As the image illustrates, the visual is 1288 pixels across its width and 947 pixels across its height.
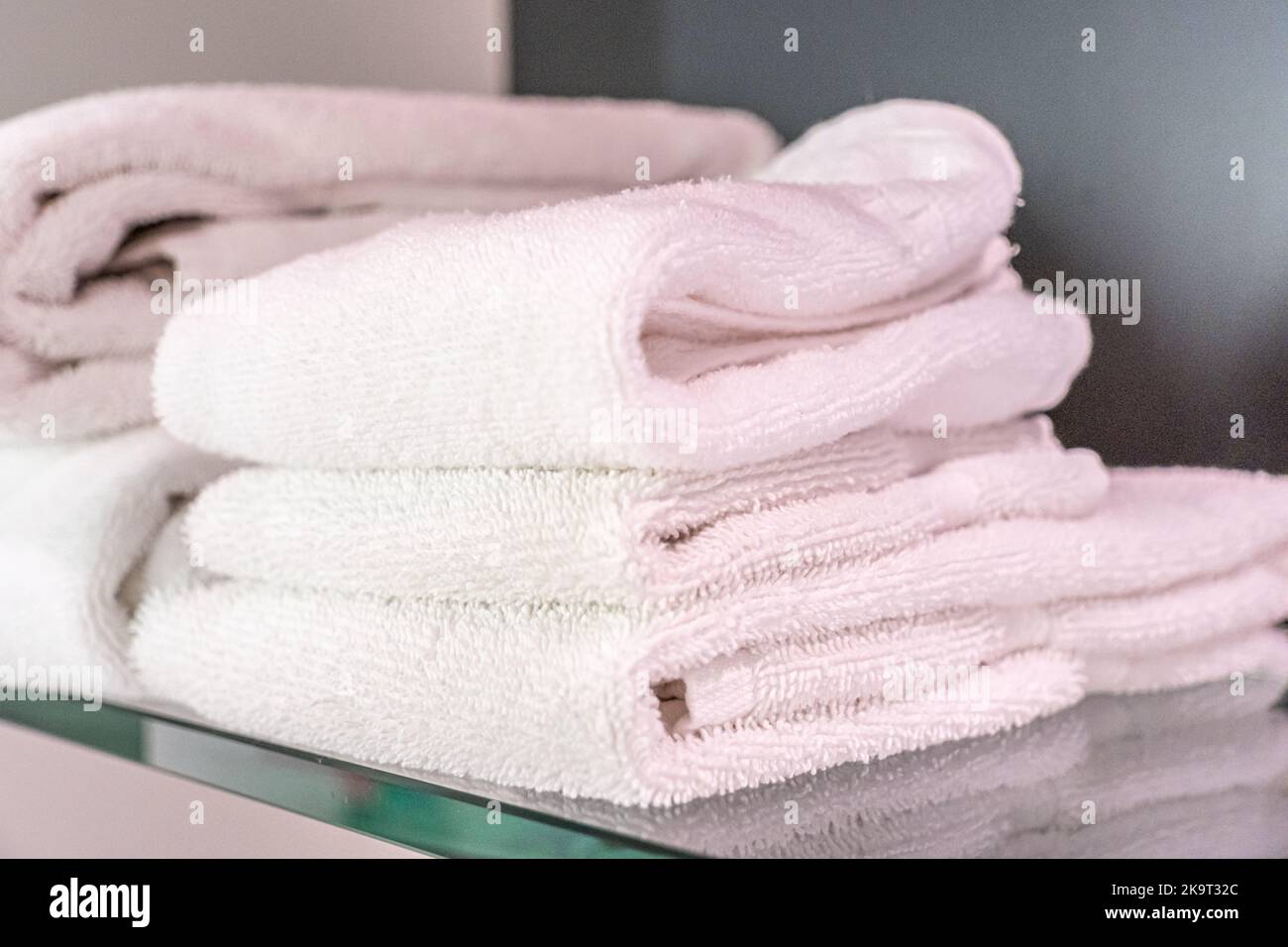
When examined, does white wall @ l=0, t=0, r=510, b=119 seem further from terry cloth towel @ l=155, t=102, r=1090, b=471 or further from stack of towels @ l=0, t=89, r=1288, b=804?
terry cloth towel @ l=155, t=102, r=1090, b=471

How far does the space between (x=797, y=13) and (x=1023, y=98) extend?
0.14 meters

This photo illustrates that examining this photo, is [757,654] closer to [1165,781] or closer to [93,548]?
[1165,781]

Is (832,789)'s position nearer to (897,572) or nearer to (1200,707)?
(897,572)

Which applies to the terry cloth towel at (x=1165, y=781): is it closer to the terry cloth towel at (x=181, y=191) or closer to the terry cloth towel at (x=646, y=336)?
the terry cloth towel at (x=646, y=336)

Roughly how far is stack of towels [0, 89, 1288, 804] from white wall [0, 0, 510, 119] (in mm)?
172

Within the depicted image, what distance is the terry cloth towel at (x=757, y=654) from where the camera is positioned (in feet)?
1.31

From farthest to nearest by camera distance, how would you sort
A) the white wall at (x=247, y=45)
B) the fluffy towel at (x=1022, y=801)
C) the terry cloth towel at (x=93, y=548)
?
the white wall at (x=247, y=45), the terry cloth towel at (x=93, y=548), the fluffy towel at (x=1022, y=801)

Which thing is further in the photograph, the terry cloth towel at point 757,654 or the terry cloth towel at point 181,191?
the terry cloth towel at point 181,191

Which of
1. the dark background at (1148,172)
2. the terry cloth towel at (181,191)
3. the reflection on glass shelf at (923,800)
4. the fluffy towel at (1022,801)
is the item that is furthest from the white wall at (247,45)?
the fluffy towel at (1022,801)

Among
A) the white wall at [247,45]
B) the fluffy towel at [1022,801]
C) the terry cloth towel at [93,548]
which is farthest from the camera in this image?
the white wall at [247,45]

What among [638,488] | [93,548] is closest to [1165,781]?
[638,488]

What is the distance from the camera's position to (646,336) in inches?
16.8

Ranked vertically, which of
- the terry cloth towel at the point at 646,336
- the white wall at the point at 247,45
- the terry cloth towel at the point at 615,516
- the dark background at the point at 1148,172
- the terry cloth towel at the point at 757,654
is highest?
the white wall at the point at 247,45

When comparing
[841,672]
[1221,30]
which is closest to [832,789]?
[841,672]
